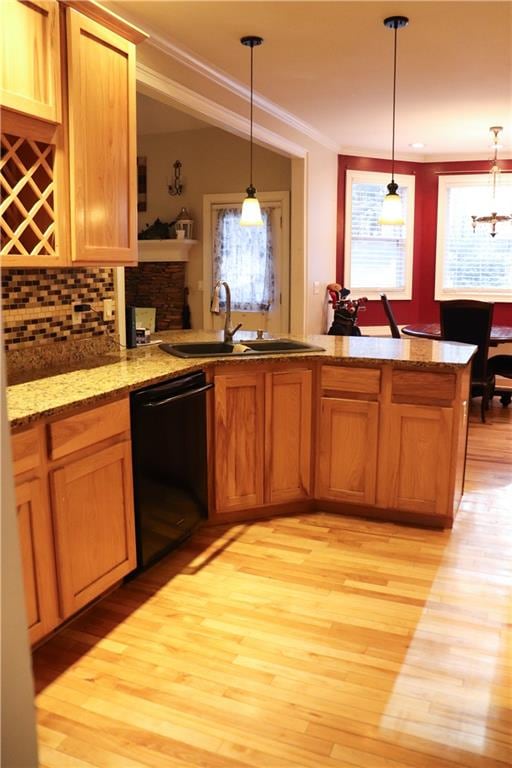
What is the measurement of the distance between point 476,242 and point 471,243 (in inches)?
2.2

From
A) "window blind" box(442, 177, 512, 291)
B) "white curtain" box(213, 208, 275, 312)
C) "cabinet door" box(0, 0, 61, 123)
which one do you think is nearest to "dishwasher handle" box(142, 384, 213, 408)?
"cabinet door" box(0, 0, 61, 123)

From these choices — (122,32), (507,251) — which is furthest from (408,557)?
(507,251)

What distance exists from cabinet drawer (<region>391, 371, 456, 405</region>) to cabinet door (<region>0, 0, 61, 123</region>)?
1.93 m

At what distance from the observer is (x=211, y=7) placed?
3.22 metres

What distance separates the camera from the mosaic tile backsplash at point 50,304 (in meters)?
2.78

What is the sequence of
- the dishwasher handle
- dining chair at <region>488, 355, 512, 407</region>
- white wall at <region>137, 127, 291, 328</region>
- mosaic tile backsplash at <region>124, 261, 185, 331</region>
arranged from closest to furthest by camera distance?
the dishwasher handle < dining chair at <region>488, 355, 512, 407</region> < white wall at <region>137, 127, 291, 328</region> < mosaic tile backsplash at <region>124, 261, 185, 331</region>

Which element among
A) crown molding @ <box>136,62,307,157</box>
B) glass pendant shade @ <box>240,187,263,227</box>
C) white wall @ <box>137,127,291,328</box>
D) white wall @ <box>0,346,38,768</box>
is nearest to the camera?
white wall @ <box>0,346,38,768</box>

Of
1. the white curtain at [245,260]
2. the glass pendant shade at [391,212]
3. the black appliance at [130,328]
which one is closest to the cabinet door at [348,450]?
the black appliance at [130,328]

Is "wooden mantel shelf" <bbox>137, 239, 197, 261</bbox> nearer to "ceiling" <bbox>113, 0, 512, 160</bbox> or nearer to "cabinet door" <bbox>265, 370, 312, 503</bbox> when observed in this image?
"ceiling" <bbox>113, 0, 512, 160</bbox>

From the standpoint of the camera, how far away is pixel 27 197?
2545 mm

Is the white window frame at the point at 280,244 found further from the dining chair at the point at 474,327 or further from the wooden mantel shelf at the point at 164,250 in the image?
the dining chair at the point at 474,327

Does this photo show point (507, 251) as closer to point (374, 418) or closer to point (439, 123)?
point (439, 123)

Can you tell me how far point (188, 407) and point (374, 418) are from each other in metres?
0.97

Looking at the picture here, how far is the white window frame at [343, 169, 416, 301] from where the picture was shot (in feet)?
23.4
